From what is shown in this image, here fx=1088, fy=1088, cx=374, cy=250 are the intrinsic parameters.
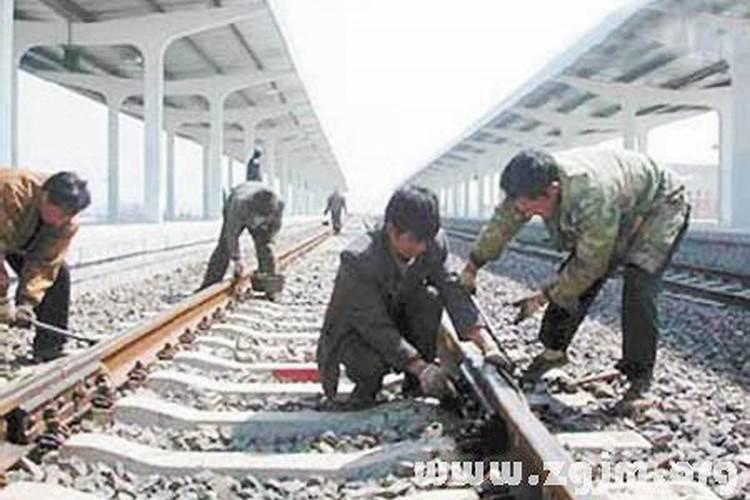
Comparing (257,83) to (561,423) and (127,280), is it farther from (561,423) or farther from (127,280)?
(561,423)

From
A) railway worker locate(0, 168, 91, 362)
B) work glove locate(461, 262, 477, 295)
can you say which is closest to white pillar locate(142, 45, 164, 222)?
railway worker locate(0, 168, 91, 362)

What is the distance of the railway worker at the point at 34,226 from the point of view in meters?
5.09

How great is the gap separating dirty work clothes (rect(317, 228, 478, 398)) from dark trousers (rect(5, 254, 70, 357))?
1.98 meters

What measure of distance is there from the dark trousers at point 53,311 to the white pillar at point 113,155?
90.8 feet

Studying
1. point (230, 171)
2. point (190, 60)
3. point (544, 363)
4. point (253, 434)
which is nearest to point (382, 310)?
point (253, 434)

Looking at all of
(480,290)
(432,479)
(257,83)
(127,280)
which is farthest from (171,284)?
(257,83)

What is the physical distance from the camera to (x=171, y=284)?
13055 mm

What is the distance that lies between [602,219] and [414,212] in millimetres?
894

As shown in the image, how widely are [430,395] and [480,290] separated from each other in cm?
795

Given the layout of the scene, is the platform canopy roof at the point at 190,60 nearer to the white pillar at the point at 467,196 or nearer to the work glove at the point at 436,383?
the work glove at the point at 436,383

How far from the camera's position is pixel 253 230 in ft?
31.6

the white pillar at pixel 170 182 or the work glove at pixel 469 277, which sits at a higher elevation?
the white pillar at pixel 170 182

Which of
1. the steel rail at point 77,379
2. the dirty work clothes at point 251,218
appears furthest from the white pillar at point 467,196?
the steel rail at point 77,379

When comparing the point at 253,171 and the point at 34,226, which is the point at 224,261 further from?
the point at 34,226
